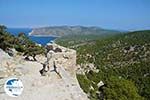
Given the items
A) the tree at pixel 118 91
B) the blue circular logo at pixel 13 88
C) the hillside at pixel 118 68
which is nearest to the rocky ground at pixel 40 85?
the blue circular logo at pixel 13 88

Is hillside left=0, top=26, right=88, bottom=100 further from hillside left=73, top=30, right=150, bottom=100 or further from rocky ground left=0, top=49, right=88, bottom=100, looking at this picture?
hillside left=73, top=30, right=150, bottom=100

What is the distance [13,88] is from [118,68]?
8338 cm

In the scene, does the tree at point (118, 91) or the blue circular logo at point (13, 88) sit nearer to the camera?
the blue circular logo at point (13, 88)

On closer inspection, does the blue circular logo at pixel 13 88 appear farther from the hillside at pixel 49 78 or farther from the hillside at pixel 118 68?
the hillside at pixel 118 68

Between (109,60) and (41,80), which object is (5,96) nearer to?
(41,80)

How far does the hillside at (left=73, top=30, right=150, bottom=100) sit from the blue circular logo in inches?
782

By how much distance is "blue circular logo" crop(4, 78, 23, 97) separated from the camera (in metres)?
14.6

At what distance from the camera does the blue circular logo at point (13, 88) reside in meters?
14.6

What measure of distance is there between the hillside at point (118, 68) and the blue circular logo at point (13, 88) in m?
19.9

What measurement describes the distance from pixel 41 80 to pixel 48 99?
319cm

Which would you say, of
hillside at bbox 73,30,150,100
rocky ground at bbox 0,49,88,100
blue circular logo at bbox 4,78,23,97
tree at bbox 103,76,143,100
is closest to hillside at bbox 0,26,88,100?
rocky ground at bbox 0,49,88,100

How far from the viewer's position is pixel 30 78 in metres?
18.2

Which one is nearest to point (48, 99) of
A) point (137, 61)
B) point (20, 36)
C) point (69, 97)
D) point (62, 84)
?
point (69, 97)

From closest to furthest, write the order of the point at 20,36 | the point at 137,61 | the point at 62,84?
the point at 62,84, the point at 20,36, the point at 137,61
